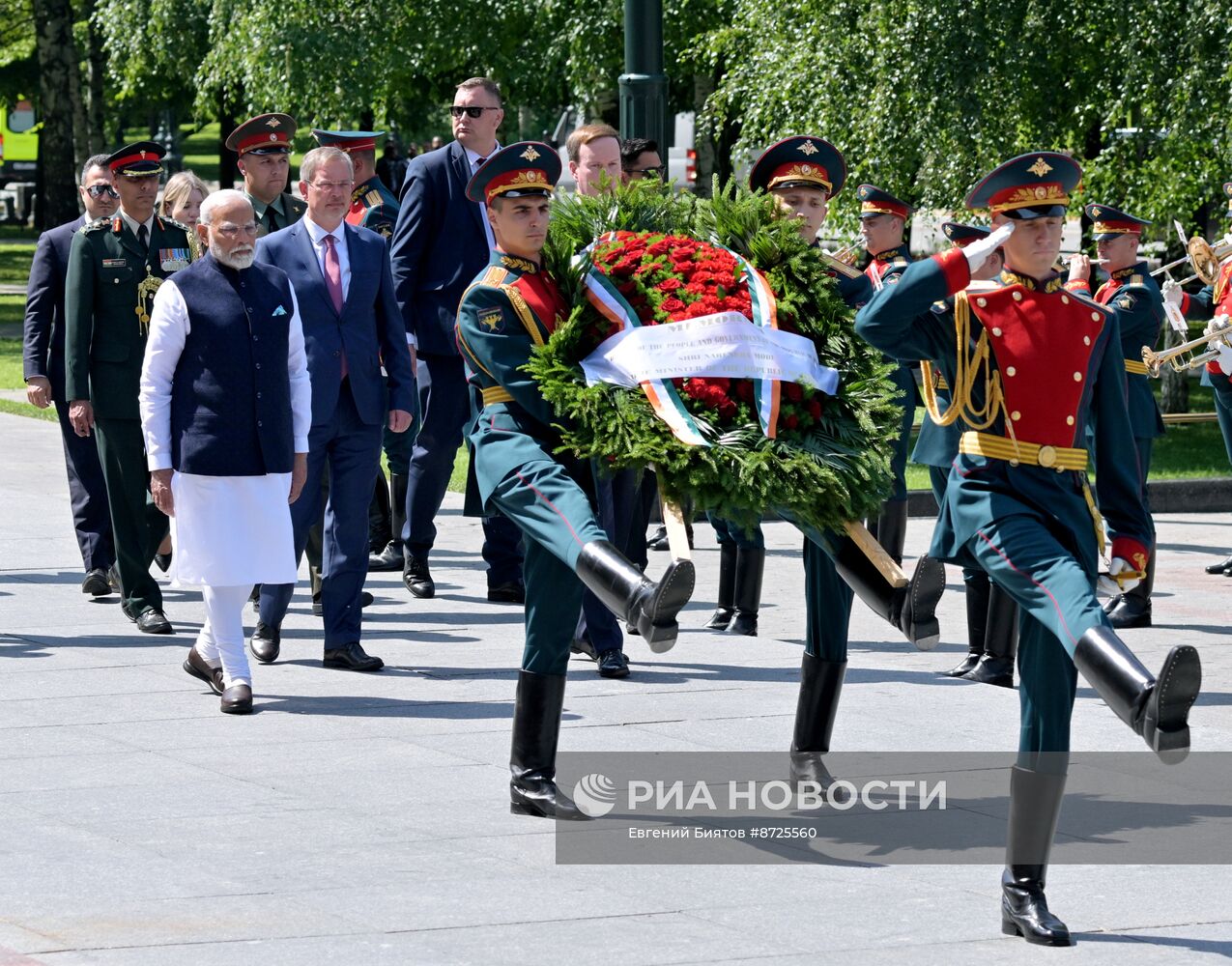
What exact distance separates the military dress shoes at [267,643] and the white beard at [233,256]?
1.67 meters

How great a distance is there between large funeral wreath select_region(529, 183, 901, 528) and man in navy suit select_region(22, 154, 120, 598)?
4.09 metres

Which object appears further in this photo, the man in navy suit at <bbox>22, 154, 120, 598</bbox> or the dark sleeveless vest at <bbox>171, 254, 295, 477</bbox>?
the man in navy suit at <bbox>22, 154, 120, 598</bbox>

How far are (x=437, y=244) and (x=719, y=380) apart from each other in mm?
4602

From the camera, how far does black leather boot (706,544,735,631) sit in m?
10.2

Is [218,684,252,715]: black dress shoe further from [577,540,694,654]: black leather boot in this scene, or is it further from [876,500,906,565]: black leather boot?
[876,500,906,565]: black leather boot

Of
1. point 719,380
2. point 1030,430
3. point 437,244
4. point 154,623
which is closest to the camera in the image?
point 1030,430

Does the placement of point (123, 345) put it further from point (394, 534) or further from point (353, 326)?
point (394, 534)

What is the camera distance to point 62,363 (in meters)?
11.0

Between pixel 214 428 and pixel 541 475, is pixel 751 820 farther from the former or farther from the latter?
pixel 214 428

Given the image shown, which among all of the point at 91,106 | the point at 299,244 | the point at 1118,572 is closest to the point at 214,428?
the point at 299,244

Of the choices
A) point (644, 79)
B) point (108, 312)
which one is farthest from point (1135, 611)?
point (108, 312)

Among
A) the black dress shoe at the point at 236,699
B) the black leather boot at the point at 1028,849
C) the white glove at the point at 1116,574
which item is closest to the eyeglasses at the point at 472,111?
the black dress shoe at the point at 236,699

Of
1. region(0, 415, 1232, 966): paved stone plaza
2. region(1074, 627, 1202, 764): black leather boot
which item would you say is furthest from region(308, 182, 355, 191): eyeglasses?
region(1074, 627, 1202, 764): black leather boot

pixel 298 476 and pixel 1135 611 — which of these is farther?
pixel 1135 611
